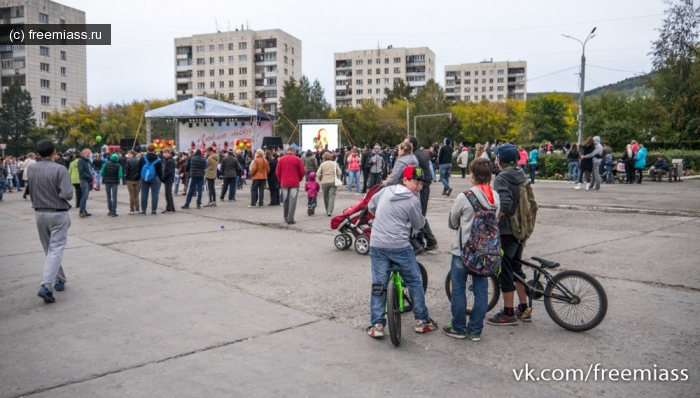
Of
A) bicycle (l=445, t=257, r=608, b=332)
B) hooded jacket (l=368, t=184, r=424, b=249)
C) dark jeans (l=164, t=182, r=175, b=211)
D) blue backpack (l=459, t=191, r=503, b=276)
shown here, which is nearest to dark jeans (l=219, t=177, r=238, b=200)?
dark jeans (l=164, t=182, r=175, b=211)

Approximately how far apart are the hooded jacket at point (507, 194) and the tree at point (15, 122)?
67349 mm

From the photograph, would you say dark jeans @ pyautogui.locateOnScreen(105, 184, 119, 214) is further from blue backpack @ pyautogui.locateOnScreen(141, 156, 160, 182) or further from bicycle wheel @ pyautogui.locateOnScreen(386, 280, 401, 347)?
bicycle wheel @ pyautogui.locateOnScreen(386, 280, 401, 347)

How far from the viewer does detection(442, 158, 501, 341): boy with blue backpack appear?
502 cm

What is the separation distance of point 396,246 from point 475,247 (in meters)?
0.73

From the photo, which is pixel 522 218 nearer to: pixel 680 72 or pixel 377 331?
pixel 377 331

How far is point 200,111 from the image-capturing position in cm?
3425

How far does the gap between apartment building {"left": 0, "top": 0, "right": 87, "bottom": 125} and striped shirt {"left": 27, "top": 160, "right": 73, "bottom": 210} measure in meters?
79.9

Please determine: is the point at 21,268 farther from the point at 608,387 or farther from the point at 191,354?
the point at 608,387

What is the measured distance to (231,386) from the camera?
4.18 metres

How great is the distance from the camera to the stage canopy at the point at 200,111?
111 ft

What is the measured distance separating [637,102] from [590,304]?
58878 millimetres

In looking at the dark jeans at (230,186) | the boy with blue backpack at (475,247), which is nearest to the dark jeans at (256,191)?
the dark jeans at (230,186)

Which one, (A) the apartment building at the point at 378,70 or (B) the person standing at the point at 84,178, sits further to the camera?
(A) the apartment building at the point at 378,70

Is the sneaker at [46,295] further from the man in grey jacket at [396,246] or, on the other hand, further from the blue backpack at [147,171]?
the blue backpack at [147,171]
